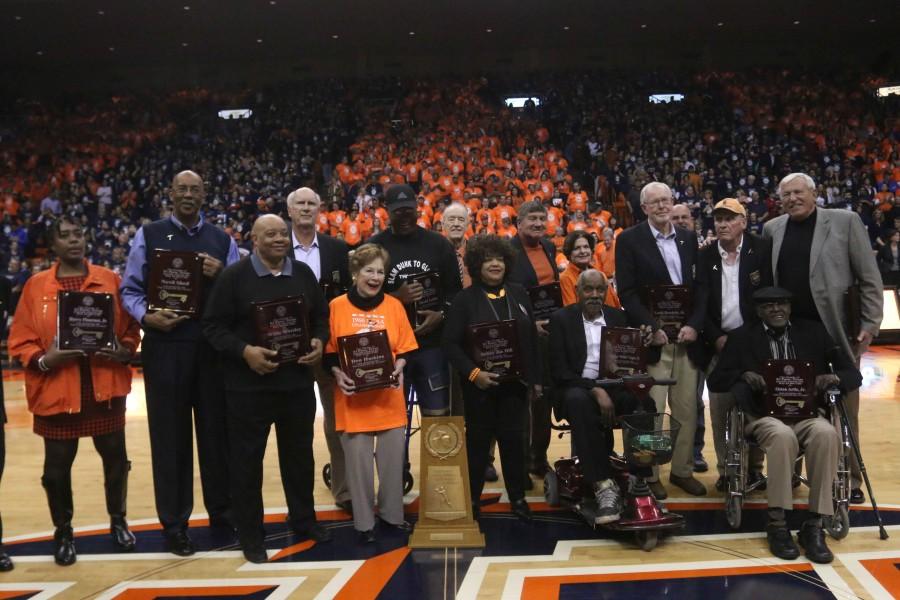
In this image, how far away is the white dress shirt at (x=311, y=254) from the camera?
478 centimetres

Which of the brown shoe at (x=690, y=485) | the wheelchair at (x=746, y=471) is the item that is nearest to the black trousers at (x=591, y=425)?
the wheelchair at (x=746, y=471)

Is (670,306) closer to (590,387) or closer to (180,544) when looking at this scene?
(590,387)

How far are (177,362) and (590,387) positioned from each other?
6.87ft

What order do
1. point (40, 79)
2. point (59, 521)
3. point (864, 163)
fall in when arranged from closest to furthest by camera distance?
point (59, 521) < point (864, 163) < point (40, 79)

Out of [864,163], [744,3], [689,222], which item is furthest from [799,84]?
[689,222]

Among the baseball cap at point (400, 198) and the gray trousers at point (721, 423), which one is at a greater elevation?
the baseball cap at point (400, 198)

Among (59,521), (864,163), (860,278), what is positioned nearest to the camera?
A: (59,521)

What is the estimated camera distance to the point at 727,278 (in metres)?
4.93

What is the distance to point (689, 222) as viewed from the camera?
6102 millimetres

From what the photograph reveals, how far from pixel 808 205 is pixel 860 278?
0.50 meters

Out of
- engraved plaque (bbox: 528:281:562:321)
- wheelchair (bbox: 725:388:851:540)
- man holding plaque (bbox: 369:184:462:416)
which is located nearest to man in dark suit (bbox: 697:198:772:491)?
wheelchair (bbox: 725:388:851:540)

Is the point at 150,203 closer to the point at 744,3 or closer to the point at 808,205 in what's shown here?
the point at 744,3

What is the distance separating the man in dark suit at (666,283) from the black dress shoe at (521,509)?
2.72 ft

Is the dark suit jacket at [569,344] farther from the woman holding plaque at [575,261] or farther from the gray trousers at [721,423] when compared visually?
the gray trousers at [721,423]
